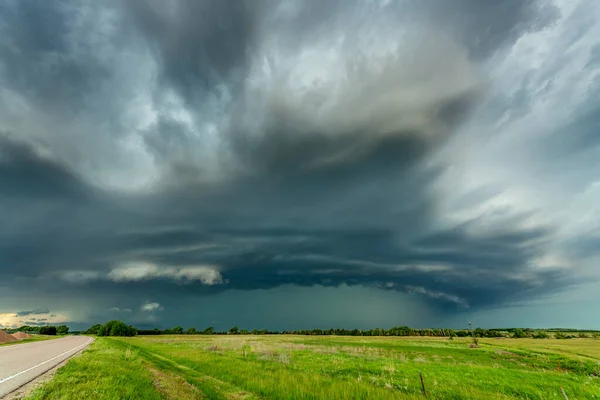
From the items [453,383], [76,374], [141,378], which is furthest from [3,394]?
[453,383]

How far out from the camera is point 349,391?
70.9 feet

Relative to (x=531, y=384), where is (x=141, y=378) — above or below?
above

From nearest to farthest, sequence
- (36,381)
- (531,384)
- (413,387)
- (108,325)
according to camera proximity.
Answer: (36,381) → (413,387) → (531,384) → (108,325)

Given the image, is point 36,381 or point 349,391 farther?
point 349,391

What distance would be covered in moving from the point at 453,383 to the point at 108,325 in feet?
671

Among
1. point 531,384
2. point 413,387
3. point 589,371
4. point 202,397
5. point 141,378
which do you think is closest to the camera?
point 202,397

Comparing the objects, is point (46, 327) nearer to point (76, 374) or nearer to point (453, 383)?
point (76, 374)

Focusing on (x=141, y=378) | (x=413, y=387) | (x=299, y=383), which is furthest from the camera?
(x=413, y=387)

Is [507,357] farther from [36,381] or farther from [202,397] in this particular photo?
[36,381]

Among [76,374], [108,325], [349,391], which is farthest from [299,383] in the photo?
[108,325]

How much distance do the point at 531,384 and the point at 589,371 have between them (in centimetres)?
2959

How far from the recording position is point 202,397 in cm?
1925

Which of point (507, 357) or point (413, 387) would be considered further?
point (507, 357)

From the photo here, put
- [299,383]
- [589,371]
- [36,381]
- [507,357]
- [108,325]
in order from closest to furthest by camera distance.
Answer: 1. [36,381]
2. [299,383]
3. [589,371]
4. [507,357]
5. [108,325]
